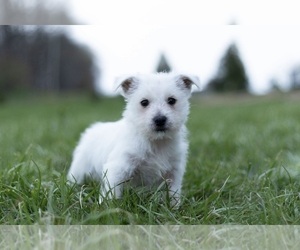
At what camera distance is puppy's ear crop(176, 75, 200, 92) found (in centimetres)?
216

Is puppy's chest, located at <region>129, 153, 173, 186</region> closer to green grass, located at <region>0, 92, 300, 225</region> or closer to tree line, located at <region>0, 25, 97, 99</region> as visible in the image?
green grass, located at <region>0, 92, 300, 225</region>

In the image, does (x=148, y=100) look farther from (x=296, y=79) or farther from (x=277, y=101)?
(x=277, y=101)

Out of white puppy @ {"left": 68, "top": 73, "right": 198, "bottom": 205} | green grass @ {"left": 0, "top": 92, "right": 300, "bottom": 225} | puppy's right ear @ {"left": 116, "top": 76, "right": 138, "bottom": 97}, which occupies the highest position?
puppy's right ear @ {"left": 116, "top": 76, "right": 138, "bottom": 97}

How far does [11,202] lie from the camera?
1.77 m

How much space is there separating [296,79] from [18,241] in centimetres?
290

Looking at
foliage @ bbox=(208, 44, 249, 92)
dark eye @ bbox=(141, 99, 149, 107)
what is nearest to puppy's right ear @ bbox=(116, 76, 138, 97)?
dark eye @ bbox=(141, 99, 149, 107)

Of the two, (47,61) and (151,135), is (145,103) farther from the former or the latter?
(47,61)

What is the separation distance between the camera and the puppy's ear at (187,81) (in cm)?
216

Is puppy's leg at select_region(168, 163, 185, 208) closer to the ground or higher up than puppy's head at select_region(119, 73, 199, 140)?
closer to the ground

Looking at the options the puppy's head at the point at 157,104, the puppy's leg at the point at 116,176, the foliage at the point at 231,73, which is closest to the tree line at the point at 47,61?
the foliage at the point at 231,73

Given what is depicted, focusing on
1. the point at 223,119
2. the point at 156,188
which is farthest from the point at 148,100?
the point at 223,119

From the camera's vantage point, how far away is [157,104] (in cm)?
204

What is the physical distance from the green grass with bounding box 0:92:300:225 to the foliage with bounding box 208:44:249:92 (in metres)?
0.44

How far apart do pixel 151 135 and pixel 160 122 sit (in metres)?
0.09
